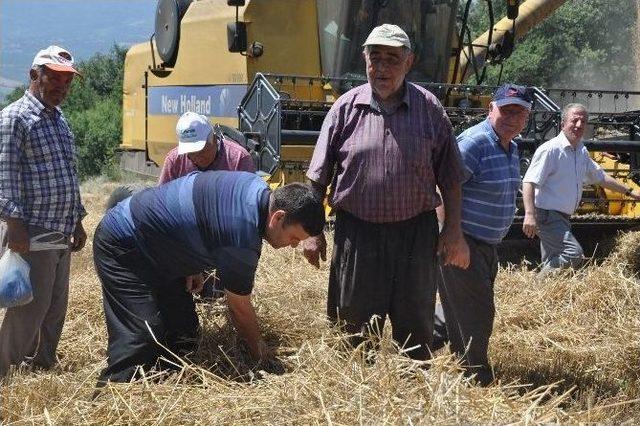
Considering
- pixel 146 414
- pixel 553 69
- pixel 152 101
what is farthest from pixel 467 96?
pixel 553 69

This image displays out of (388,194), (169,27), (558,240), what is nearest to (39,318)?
(388,194)

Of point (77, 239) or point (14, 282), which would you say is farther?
point (77, 239)

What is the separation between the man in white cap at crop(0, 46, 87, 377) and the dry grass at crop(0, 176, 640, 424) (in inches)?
10.0

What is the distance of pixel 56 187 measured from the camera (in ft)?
16.9

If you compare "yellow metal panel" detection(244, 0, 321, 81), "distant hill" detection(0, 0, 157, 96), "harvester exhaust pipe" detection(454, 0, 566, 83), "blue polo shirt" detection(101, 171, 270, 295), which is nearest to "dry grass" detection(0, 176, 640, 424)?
"blue polo shirt" detection(101, 171, 270, 295)

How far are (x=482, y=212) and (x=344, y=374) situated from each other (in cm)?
181

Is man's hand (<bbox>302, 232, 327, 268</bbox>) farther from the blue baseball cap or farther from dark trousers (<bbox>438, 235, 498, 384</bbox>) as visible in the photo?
the blue baseball cap

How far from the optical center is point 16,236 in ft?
16.0

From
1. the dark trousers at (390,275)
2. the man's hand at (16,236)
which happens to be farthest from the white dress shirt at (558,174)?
the man's hand at (16,236)

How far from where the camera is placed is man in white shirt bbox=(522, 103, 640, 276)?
7523 millimetres

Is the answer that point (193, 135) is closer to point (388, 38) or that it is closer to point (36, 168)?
point (36, 168)

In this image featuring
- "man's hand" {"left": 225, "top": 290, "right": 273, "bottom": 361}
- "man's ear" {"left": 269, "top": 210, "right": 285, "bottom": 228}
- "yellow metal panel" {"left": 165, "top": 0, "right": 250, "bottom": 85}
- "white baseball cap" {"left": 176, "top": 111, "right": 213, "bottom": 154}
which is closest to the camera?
"man's ear" {"left": 269, "top": 210, "right": 285, "bottom": 228}

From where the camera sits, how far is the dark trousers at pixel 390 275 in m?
4.77

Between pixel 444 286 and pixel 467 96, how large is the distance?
4.94m
